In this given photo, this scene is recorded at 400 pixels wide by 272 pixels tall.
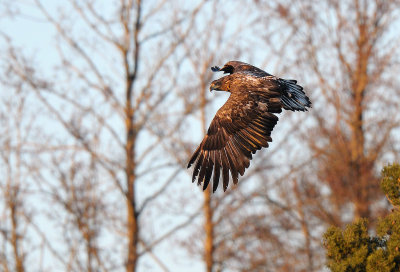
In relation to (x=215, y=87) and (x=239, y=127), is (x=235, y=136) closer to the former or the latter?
(x=239, y=127)

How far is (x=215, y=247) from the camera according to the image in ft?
56.4

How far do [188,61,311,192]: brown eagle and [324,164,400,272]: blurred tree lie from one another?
110 centimetres

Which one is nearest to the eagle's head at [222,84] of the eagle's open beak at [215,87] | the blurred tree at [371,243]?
the eagle's open beak at [215,87]

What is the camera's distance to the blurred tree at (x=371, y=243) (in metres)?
6.59

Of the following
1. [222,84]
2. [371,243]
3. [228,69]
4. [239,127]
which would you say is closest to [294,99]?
[222,84]

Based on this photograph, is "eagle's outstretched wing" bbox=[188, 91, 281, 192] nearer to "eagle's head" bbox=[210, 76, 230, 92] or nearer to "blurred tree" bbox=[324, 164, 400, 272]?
"eagle's head" bbox=[210, 76, 230, 92]

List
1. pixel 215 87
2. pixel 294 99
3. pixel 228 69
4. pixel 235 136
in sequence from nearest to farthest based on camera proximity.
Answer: pixel 235 136 → pixel 294 99 → pixel 215 87 → pixel 228 69

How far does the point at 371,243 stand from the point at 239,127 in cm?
187

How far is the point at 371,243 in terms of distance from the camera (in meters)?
6.90

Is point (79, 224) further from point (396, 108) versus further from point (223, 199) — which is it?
point (396, 108)

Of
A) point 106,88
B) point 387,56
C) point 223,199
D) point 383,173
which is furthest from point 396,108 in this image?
point 383,173

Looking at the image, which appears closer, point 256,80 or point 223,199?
point 256,80

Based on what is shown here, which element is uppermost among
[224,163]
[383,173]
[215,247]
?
[215,247]

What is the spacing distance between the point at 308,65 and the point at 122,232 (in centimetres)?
562
